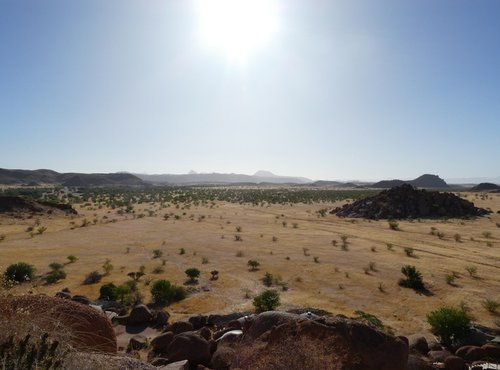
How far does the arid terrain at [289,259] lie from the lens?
651 inches

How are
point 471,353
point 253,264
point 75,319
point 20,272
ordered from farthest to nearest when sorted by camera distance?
1. point 253,264
2. point 20,272
3. point 471,353
4. point 75,319

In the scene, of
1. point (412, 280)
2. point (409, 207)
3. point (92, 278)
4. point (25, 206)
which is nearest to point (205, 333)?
point (92, 278)

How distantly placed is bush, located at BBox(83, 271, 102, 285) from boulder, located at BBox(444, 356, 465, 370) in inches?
631

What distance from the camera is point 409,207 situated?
53531mm

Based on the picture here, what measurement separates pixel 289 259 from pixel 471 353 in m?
14.7

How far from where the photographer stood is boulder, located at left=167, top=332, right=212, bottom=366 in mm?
9523

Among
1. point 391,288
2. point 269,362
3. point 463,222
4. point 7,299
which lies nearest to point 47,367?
point 7,299

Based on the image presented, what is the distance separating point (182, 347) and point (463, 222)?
4464cm

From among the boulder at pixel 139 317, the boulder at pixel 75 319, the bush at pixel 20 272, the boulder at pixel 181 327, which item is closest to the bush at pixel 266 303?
the boulder at pixel 181 327

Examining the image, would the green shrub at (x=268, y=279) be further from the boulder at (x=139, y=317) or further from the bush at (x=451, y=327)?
the bush at (x=451, y=327)

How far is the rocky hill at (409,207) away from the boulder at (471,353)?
4163 centimetres

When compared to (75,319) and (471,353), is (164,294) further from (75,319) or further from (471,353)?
(471,353)

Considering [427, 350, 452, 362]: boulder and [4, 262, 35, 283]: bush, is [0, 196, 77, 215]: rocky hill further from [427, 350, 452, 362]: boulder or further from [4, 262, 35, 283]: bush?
[427, 350, 452, 362]: boulder

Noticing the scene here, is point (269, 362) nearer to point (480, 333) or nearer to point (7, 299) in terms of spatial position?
point (7, 299)
